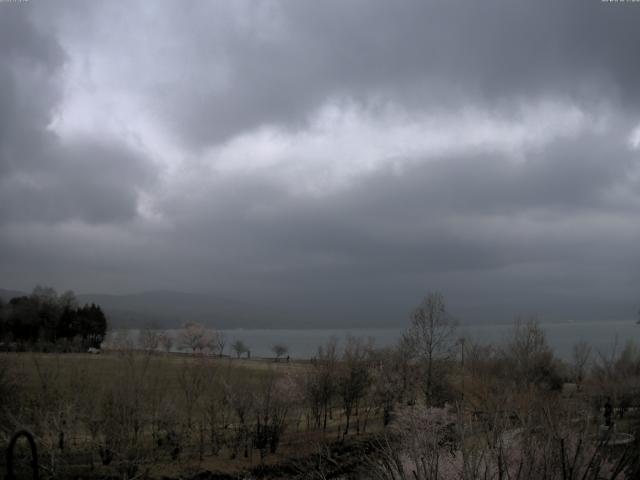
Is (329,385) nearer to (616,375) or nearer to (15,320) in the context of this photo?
(616,375)

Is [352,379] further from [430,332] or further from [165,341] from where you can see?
[165,341]

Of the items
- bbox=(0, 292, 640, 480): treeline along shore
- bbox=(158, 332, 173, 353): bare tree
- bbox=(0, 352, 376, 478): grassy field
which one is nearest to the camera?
bbox=(0, 292, 640, 480): treeline along shore

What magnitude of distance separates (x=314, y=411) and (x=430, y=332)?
48.8 feet

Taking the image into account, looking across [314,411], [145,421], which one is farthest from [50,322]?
[145,421]

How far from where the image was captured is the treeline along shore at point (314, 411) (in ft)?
78.2

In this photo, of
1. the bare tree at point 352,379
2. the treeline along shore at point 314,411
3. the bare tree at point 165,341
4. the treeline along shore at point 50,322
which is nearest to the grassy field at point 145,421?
the treeline along shore at point 314,411

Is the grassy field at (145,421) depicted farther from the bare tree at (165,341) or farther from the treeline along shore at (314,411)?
the bare tree at (165,341)

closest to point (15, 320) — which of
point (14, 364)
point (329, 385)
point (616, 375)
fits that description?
point (14, 364)

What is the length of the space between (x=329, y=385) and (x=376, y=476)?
35.3 meters

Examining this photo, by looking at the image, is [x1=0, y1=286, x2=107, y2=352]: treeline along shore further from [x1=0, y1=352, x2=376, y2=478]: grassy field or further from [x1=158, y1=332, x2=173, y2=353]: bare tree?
[x1=0, y1=352, x2=376, y2=478]: grassy field

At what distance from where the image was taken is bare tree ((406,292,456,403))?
55156mm

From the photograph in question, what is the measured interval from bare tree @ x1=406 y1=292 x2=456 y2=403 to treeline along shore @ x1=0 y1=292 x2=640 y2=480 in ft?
0.38

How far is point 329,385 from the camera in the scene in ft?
164

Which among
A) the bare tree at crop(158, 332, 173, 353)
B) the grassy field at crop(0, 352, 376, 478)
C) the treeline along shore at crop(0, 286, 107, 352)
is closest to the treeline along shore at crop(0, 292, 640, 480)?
the grassy field at crop(0, 352, 376, 478)
